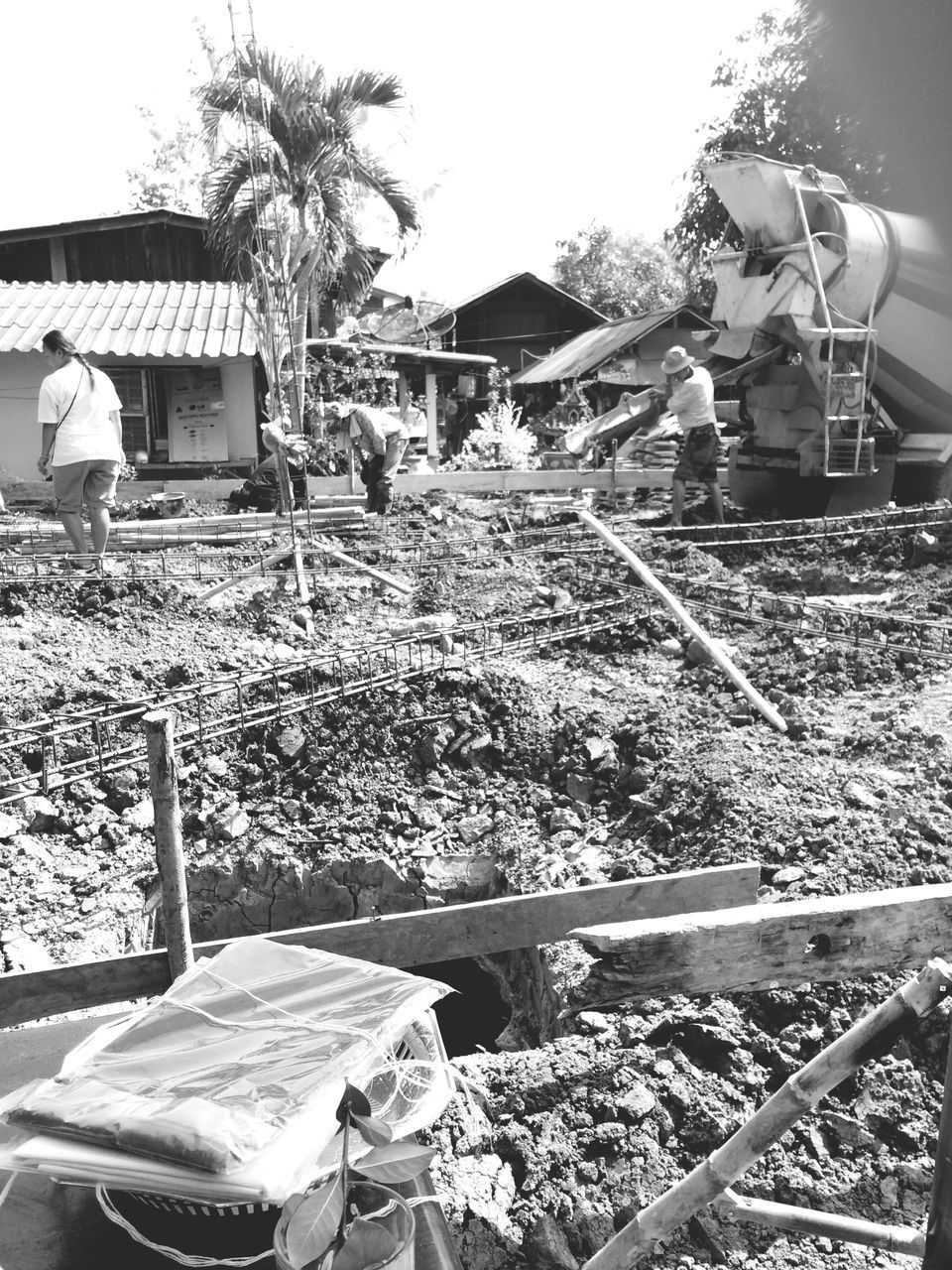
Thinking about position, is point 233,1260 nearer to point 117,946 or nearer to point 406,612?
point 117,946

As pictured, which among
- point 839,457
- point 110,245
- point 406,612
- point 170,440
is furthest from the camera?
point 110,245

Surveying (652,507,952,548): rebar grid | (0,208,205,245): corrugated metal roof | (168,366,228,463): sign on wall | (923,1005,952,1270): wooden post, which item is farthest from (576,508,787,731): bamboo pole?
(0,208,205,245): corrugated metal roof

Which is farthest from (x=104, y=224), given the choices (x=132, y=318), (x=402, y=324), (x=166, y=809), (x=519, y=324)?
(x=166, y=809)

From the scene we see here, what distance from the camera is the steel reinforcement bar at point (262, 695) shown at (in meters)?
4.87

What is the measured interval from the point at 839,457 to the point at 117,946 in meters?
7.92

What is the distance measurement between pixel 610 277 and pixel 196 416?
23.3 meters

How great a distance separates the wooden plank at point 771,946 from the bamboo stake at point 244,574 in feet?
17.9

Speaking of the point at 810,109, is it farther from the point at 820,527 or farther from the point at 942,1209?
the point at 820,527

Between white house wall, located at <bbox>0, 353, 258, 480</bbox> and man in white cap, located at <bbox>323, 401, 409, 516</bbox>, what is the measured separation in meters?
4.49

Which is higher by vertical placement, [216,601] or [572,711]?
[216,601]

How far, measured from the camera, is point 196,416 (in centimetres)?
1516

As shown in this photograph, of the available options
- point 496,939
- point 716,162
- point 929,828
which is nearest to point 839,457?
point 716,162

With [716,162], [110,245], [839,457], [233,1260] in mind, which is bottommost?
[233,1260]

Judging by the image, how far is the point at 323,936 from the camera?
2648 millimetres
